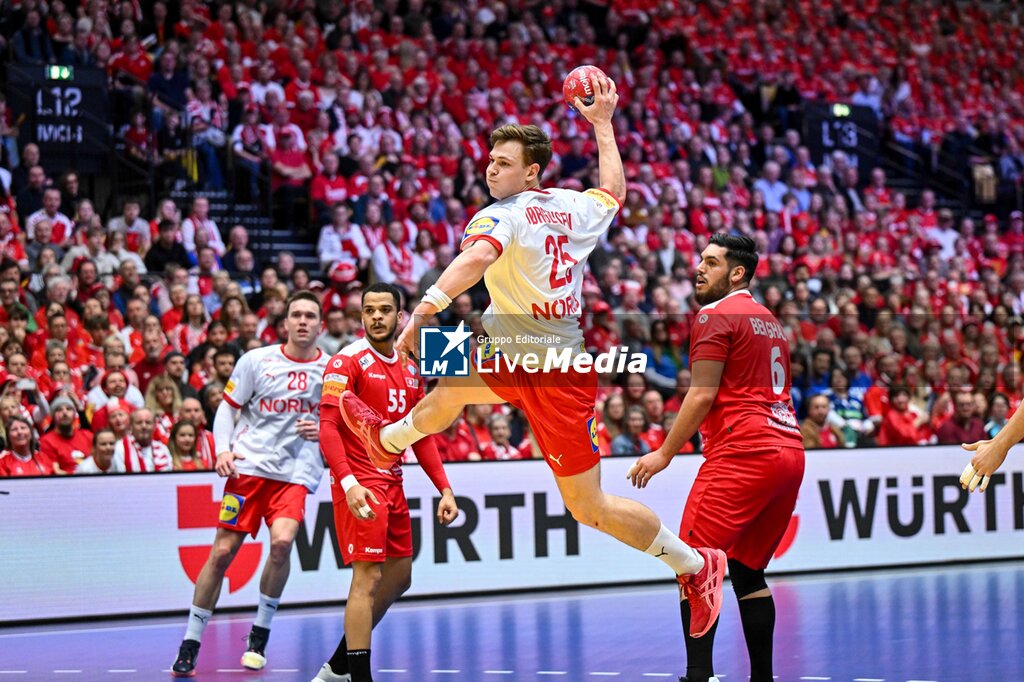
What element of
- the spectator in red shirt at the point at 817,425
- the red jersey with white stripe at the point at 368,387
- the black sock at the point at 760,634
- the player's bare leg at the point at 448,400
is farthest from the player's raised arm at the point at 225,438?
the spectator in red shirt at the point at 817,425

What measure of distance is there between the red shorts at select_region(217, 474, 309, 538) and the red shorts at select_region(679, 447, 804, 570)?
2.88 meters

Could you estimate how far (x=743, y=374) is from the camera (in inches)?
263

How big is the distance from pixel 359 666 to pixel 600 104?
3.08 metres

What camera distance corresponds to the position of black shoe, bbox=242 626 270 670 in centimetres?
839

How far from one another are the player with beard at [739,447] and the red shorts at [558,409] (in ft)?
0.99

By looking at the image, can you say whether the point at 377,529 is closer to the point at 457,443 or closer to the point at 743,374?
the point at 743,374

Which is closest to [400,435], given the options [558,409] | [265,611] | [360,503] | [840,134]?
[360,503]

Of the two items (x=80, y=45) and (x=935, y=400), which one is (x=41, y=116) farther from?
(x=935, y=400)

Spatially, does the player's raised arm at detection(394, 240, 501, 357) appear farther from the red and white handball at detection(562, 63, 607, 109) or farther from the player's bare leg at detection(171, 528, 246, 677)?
the player's bare leg at detection(171, 528, 246, 677)

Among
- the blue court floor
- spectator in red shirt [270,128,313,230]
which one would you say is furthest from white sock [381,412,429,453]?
spectator in red shirt [270,128,313,230]

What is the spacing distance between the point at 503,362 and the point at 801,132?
16.7 metres

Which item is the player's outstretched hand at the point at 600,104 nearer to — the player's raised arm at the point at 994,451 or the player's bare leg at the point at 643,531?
the player's bare leg at the point at 643,531

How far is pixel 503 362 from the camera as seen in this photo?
651cm

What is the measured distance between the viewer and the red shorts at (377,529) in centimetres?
713
